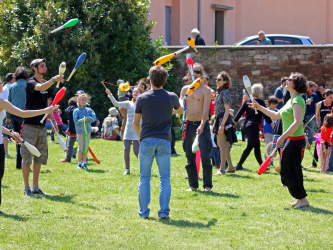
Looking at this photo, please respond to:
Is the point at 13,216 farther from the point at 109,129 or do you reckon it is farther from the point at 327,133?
the point at 109,129

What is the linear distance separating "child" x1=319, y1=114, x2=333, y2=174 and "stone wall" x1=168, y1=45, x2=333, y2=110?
23.1 feet

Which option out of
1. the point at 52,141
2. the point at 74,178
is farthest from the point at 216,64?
the point at 74,178

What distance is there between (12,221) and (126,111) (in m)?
4.89

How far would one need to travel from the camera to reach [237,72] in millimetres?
18031

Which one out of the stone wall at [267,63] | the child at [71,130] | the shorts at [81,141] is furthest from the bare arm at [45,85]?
the stone wall at [267,63]

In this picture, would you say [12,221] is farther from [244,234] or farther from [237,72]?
[237,72]

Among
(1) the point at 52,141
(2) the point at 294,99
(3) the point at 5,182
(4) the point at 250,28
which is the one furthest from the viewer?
(4) the point at 250,28

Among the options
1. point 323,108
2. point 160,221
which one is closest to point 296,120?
point 160,221

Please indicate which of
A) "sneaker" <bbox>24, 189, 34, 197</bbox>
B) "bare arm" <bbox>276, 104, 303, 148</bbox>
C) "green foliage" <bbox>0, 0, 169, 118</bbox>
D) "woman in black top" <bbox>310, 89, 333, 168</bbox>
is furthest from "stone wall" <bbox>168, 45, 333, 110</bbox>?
"sneaker" <bbox>24, 189, 34, 197</bbox>

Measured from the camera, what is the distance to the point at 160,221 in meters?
6.23

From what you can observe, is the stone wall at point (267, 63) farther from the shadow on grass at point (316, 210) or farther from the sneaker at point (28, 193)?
the sneaker at point (28, 193)

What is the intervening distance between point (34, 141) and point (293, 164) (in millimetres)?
3447

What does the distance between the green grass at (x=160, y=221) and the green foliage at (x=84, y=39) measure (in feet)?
24.6

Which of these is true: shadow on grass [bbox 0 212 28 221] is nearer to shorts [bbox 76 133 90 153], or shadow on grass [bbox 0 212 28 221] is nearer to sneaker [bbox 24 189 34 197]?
sneaker [bbox 24 189 34 197]
